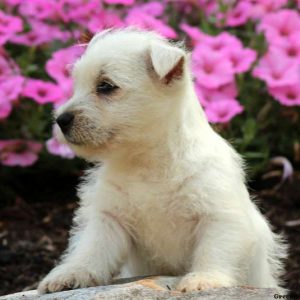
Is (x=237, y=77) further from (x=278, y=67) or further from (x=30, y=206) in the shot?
(x=30, y=206)

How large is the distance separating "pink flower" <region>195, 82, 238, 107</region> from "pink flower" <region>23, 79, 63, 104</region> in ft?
3.73

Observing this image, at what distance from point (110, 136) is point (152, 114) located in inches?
9.8

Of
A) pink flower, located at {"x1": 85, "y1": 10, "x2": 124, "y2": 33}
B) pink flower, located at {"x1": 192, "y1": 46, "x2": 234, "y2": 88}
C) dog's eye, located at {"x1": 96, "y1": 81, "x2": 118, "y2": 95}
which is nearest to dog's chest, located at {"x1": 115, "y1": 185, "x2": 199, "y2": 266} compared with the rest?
dog's eye, located at {"x1": 96, "y1": 81, "x2": 118, "y2": 95}

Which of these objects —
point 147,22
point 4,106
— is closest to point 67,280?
point 4,106

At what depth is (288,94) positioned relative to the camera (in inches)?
271

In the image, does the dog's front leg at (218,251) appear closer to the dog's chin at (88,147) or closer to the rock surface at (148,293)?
the rock surface at (148,293)

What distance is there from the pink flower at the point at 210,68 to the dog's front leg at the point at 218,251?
8.29ft

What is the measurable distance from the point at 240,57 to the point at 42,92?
5.37 ft

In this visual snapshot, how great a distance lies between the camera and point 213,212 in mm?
4340

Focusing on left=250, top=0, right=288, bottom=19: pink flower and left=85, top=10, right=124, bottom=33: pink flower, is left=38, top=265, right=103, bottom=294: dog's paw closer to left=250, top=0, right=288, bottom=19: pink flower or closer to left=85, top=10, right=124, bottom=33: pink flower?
left=85, top=10, right=124, bottom=33: pink flower

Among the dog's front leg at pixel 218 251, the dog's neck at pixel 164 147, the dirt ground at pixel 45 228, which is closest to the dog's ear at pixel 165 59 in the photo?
the dog's neck at pixel 164 147

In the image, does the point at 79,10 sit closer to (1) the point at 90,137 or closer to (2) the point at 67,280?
(1) the point at 90,137

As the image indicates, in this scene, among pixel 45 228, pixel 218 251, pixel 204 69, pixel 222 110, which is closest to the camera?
pixel 218 251

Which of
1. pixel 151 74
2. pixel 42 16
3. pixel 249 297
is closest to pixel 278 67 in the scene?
pixel 42 16
